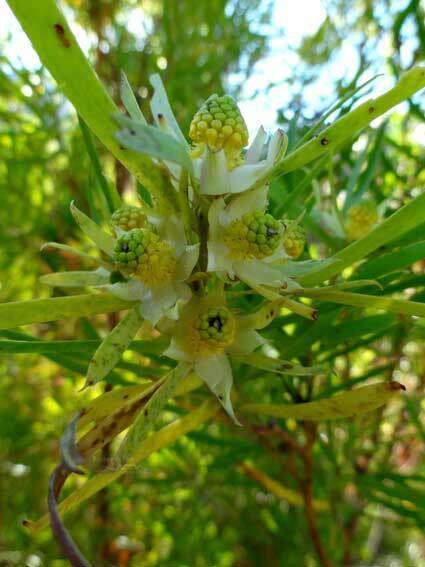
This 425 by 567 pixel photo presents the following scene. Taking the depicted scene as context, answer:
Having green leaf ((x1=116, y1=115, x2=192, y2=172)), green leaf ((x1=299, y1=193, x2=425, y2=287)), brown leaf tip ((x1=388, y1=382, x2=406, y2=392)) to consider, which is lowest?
brown leaf tip ((x1=388, y1=382, x2=406, y2=392))

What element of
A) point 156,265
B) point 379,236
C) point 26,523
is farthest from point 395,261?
point 26,523

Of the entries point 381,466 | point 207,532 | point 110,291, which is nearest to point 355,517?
point 381,466

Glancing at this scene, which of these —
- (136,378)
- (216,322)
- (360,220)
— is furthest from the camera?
(136,378)

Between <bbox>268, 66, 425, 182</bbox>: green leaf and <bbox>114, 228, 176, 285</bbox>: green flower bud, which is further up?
<bbox>268, 66, 425, 182</bbox>: green leaf

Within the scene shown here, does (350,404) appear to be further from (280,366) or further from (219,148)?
(219,148)

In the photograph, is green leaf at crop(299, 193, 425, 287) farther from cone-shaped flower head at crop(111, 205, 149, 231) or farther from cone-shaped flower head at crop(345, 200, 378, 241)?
cone-shaped flower head at crop(345, 200, 378, 241)

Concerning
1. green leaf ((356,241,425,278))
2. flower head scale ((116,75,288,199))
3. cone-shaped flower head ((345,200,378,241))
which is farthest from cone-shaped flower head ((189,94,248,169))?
cone-shaped flower head ((345,200,378,241))

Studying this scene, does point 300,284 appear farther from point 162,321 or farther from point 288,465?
point 288,465
